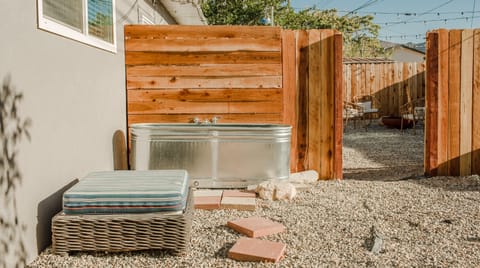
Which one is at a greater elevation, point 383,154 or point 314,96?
point 314,96

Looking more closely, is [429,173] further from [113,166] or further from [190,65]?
[113,166]

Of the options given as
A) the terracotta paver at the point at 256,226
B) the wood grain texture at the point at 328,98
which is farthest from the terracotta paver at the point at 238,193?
the wood grain texture at the point at 328,98

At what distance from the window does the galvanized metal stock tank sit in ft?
3.08

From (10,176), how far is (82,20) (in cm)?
156

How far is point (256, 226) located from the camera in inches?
109

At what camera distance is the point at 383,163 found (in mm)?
5961

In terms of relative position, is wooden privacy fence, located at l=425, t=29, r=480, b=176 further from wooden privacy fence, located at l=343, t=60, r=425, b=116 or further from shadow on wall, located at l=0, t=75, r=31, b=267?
wooden privacy fence, located at l=343, t=60, r=425, b=116

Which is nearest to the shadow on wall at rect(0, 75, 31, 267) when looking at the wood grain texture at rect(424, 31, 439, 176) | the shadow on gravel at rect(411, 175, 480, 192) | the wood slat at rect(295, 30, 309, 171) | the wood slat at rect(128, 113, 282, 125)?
the wood slat at rect(128, 113, 282, 125)

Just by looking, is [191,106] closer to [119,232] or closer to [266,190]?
[266,190]

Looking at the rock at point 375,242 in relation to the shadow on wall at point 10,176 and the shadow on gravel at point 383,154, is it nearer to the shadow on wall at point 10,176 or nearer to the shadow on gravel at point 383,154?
the shadow on wall at point 10,176

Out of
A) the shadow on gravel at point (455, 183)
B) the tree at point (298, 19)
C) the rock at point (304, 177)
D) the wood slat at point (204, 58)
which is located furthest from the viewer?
the tree at point (298, 19)

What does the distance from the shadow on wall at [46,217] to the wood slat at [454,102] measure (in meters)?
4.02

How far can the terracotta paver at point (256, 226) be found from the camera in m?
2.70

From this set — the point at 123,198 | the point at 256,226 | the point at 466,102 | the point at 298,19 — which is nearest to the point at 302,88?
the point at 466,102
